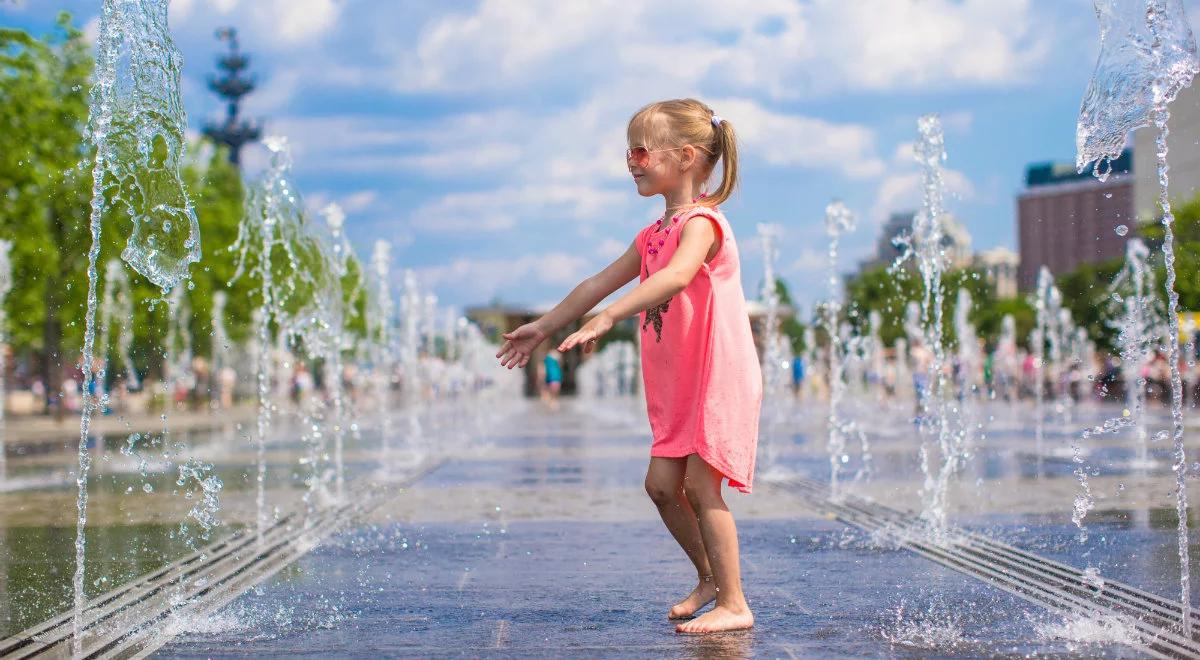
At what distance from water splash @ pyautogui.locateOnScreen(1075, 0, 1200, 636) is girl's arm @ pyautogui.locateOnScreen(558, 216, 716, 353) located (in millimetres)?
1713

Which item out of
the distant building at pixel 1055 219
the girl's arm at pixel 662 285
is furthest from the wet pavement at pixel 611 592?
the distant building at pixel 1055 219

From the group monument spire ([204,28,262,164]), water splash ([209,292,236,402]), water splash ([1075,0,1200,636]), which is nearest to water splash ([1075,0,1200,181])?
water splash ([1075,0,1200,636])

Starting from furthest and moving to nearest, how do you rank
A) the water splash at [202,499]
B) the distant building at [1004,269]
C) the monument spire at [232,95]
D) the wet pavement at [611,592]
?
the distant building at [1004,269] → the monument spire at [232,95] → the water splash at [202,499] → the wet pavement at [611,592]

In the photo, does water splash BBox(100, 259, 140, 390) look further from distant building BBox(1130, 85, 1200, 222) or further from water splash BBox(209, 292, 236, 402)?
distant building BBox(1130, 85, 1200, 222)

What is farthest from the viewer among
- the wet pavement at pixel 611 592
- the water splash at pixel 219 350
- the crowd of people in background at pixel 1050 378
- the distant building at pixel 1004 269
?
the distant building at pixel 1004 269

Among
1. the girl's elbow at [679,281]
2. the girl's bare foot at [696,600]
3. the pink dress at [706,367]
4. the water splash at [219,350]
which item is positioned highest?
the water splash at [219,350]

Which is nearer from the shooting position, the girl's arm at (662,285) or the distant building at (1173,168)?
the girl's arm at (662,285)

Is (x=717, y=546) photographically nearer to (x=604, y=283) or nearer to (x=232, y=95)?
(x=604, y=283)

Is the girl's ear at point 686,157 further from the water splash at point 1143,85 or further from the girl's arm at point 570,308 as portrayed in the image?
the water splash at point 1143,85

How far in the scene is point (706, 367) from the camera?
437 centimetres

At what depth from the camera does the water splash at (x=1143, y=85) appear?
513cm

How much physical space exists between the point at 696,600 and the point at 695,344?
2.78 ft

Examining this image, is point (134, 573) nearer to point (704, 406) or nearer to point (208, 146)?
point (704, 406)

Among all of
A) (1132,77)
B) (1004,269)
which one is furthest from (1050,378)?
(1004,269)
